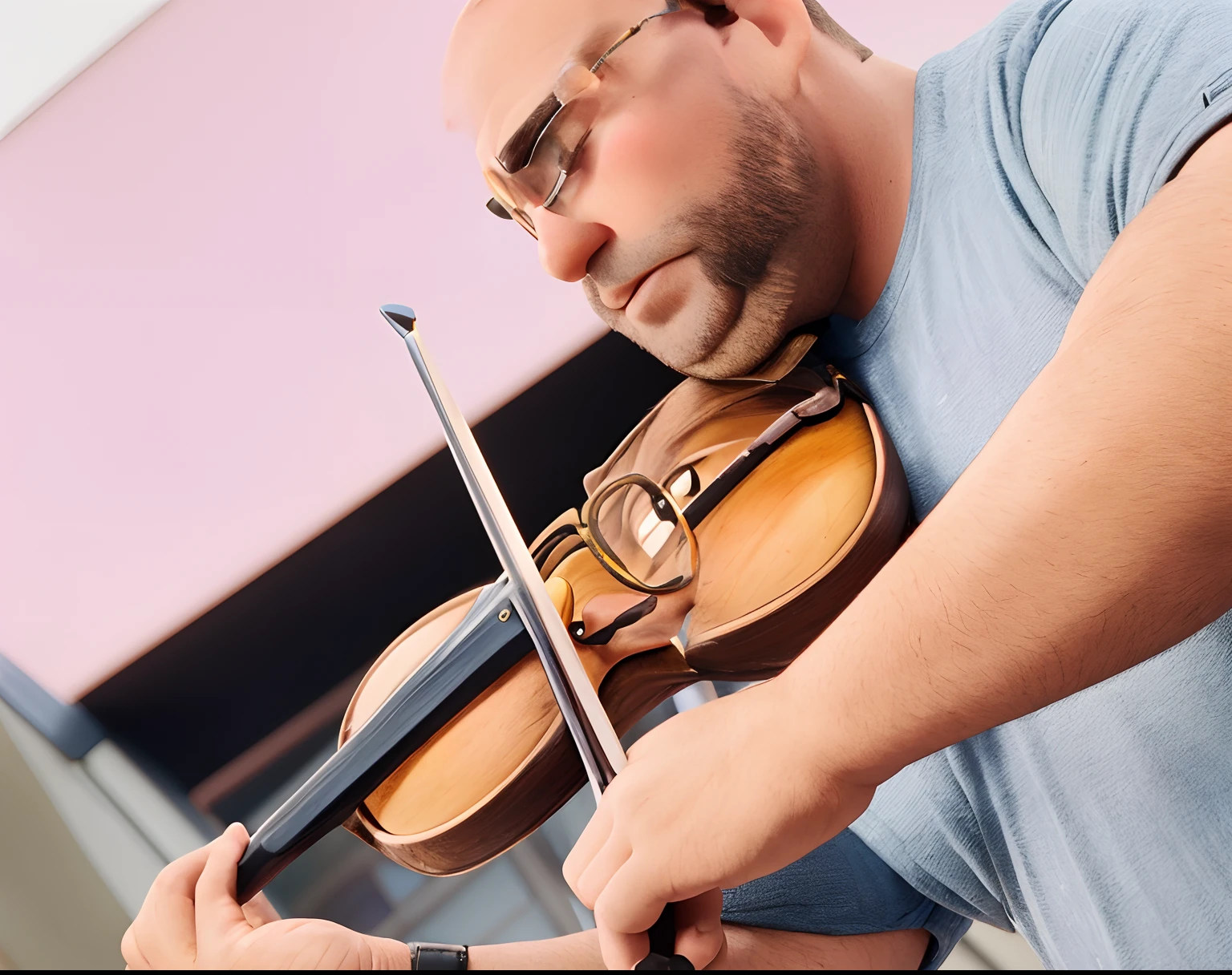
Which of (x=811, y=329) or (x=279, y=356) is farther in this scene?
(x=279, y=356)

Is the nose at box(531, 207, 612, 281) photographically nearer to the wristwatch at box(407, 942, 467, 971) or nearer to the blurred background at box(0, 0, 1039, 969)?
the blurred background at box(0, 0, 1039, 969)

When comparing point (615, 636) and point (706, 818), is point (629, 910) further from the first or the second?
point (615, 636)

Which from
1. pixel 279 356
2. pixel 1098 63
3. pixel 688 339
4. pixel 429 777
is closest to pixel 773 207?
pixel 688 339

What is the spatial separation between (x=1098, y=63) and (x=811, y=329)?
32cm

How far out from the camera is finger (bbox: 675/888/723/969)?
Answer: 0.46 m

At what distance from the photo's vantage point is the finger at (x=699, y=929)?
18.0 inches

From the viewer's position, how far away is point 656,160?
2.12 ft

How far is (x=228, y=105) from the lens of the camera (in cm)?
94

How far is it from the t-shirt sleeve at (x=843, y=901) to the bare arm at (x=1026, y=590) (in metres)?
0.27

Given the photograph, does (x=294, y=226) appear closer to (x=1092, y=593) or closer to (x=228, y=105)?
(x=228, y=105)

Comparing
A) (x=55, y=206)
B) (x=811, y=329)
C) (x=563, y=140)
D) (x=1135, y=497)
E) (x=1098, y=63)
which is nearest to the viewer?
(x=1135, y=497)

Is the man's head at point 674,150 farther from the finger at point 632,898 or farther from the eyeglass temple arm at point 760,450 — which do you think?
the finger at point 632,898

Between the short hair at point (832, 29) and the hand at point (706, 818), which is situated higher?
the short hair at point (832, 29)

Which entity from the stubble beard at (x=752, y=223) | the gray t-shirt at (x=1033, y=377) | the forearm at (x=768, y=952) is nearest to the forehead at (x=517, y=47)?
the stubble beard at (x=752, y=223)
